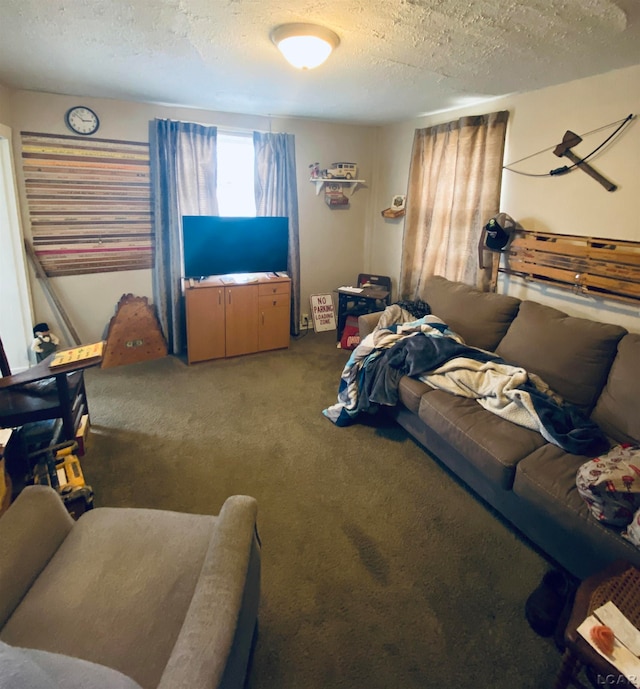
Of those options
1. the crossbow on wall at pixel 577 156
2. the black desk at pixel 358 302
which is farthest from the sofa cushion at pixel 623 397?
the black desk at pixel 358 302

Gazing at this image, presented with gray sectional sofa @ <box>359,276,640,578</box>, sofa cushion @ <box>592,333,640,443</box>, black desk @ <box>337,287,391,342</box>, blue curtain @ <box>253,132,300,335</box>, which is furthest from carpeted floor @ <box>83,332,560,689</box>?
blue curtain @ <box>253,132,300,335</box>

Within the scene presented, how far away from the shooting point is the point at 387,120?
4.08m

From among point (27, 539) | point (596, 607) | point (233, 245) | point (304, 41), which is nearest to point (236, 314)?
point (233, 245)

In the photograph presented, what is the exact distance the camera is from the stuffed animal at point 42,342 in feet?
11.3

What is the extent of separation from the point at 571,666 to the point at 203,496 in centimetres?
165

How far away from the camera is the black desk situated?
4.22 meters

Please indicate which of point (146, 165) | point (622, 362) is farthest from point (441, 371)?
point (146, 165)

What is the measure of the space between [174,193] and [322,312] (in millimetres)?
1940

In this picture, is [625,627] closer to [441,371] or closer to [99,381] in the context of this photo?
[441,371]

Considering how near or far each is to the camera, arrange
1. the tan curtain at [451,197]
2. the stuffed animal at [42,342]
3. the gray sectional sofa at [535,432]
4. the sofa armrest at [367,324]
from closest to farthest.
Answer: the gray sectional sofa at [535,432]
the tan curtain at [451,197]
the sofa armrest at [367,324]
the stuffed animal at [42,342]

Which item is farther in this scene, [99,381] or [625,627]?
[99,381]

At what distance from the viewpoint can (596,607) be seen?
121 cm

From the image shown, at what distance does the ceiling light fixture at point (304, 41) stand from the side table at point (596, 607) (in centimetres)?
239

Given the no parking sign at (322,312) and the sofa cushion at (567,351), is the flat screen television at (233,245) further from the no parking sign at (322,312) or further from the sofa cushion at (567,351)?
the sofa cushion at (567,351)
